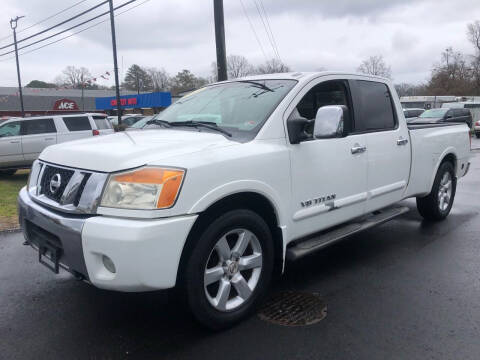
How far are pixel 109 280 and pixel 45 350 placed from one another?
2.58 feet

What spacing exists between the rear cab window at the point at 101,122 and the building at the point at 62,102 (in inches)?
1259

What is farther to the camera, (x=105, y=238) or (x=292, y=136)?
(x=292, y=136)

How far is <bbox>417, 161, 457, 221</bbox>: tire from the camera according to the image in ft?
18.5

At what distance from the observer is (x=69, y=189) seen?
2840mm

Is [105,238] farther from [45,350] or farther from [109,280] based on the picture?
[45,350]

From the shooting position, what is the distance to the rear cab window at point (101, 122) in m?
12.1

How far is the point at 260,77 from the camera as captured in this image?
4.16 m

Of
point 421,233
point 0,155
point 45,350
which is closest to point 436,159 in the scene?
point 421,233

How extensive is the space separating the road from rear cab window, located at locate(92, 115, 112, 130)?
7807 millimetres

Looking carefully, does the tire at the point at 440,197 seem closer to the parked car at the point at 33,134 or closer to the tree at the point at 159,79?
the parked car at the point at 33,134

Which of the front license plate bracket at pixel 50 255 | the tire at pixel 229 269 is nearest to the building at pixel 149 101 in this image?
the front license plate bracket at pixel 50 255

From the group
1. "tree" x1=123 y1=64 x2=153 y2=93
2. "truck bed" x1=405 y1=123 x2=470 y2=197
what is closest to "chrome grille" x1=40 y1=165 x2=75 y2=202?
Result: "truck bed" x1=405 y1=123 x2=470 y2=197

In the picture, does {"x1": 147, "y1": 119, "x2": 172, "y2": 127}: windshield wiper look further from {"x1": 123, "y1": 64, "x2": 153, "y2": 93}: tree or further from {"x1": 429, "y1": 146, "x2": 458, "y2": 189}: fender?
{"x1": 123, "y1": 64, "x2": 153, "y2": 93}: tree

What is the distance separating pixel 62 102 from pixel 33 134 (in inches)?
1600
